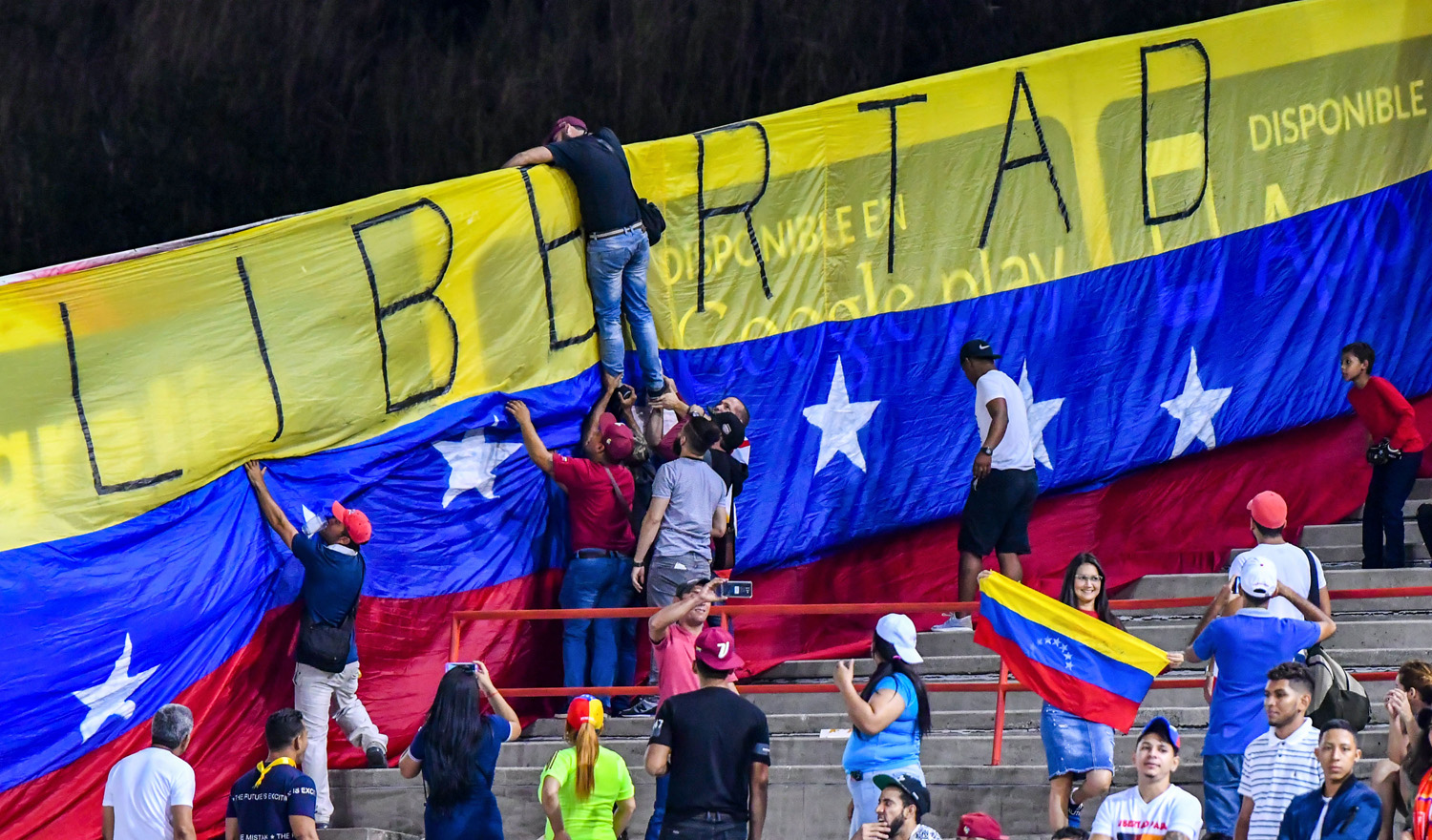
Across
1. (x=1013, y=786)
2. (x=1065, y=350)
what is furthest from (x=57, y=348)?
(x=1065, y=350)

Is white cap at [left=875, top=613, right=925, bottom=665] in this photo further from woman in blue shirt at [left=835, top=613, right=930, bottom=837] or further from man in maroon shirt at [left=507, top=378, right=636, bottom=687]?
man in maroon shirt at [left=507, top=378, right=636, bottom=687]

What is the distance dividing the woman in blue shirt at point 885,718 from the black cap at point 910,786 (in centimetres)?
12

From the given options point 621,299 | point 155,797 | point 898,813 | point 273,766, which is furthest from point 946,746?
point 155,797

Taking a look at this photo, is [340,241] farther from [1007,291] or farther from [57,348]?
[1007,291]

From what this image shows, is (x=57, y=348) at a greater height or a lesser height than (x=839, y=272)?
lesser

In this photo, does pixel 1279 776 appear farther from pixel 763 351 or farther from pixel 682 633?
pixel 763 351

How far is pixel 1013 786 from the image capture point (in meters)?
10.9

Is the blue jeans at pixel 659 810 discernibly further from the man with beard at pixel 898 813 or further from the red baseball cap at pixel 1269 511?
the red baseball cap at pixel 1269 511

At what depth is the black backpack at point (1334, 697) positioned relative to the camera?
10258 millimetres

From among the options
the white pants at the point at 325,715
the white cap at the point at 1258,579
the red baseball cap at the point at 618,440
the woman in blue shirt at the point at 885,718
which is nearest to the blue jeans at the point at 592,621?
the red baseball cap at the point at 618,440

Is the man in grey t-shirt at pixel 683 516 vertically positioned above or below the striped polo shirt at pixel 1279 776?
above

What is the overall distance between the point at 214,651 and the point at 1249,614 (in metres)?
5.57

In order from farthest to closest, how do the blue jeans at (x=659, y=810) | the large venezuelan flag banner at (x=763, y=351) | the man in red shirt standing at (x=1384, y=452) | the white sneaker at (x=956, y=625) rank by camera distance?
the man in red shirt standing at (x=1384, y=452) < the white sneaker at (x=956, y=625) < the large venezuelan flag banner at (x=763, y=351) < the blue jeans at (x=659, y=810)

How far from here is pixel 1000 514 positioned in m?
13.3
